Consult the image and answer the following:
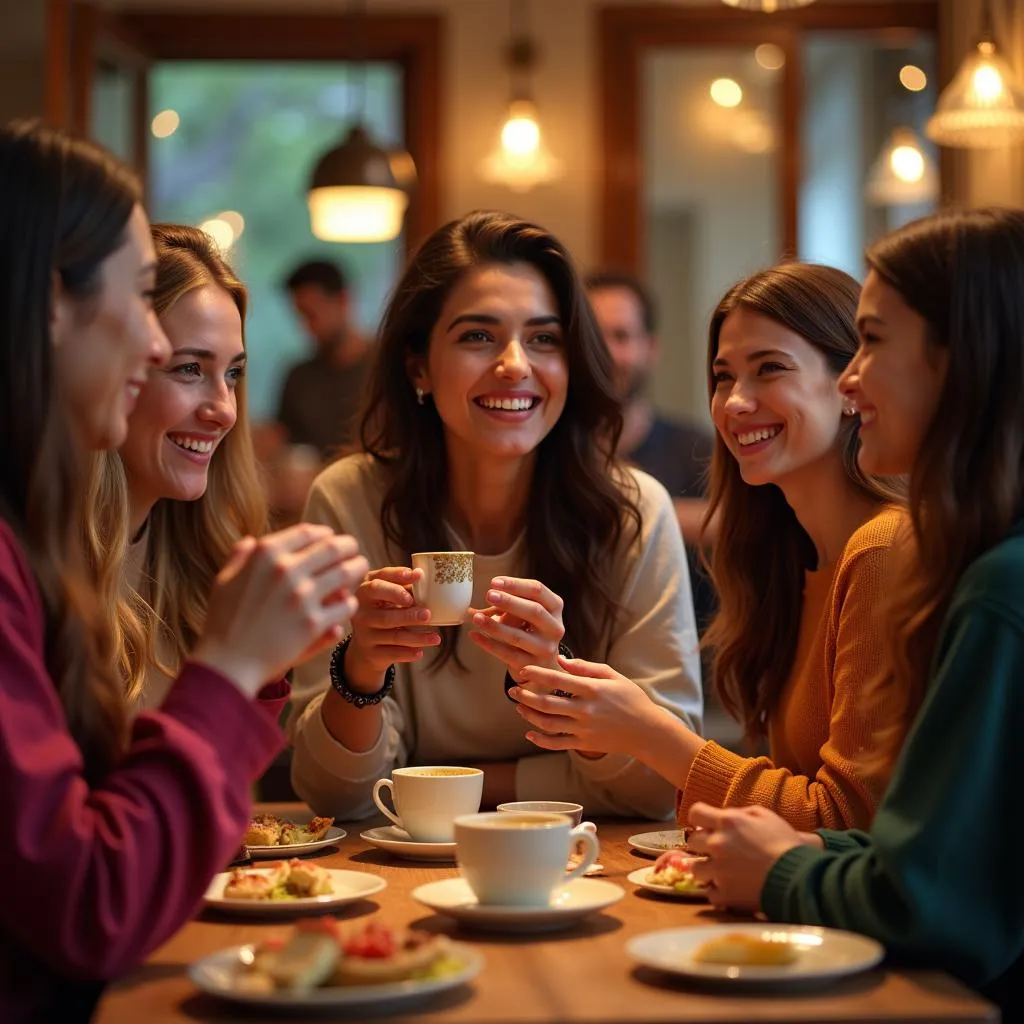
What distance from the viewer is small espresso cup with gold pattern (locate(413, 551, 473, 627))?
1.90 metres

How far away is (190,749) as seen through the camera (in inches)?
48.1

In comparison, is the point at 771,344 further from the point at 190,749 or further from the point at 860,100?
the point at 860,100

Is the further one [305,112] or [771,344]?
[305,112]

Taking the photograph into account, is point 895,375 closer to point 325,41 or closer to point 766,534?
point 766,534

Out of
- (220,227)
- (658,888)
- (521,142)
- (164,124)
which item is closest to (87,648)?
(658,888)

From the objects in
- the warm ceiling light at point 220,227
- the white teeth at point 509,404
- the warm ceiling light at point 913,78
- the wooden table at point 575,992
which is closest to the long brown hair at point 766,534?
the white teeth at point 509,404

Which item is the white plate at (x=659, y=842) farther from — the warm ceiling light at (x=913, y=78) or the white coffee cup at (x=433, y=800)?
the warm ceiling light at (x=913, y=78)

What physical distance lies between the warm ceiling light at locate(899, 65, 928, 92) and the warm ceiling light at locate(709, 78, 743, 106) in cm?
70

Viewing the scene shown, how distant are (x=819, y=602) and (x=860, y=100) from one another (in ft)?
14.6

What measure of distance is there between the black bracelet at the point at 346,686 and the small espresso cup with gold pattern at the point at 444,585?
0.70 ft

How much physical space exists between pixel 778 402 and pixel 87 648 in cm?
102

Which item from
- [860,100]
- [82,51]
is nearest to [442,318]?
[82,51]

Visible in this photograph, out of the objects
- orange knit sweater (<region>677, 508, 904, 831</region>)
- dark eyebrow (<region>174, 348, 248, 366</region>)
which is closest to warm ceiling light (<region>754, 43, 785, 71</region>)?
dark eyebrow (<region>174, 348, 248, 366</region>)

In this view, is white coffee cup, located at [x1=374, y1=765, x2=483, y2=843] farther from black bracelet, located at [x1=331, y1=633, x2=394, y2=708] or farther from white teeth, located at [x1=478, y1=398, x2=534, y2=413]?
white teeth, located at [x1=478, y1=398, x2=534, y2=413]
